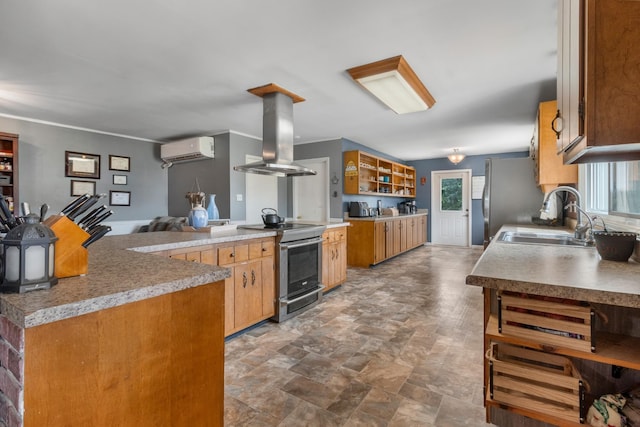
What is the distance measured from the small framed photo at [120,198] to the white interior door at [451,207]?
685 cm

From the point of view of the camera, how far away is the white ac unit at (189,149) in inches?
197

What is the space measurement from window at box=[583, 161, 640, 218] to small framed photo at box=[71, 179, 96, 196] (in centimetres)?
630

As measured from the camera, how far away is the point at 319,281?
3.45m

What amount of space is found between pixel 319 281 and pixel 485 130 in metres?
3.67

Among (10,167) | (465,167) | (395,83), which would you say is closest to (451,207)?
(465,167)

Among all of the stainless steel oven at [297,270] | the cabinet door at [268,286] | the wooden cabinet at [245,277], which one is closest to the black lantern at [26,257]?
the wooden cabinet at [245,277]

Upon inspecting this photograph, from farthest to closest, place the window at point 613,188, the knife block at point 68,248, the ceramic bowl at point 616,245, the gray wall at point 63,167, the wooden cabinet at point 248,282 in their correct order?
1. the gray wall at point 63,167
2. the wooden cabinet at point 248,282
3. the window at point 613,188
4. the ceramic bowl at point 616,245
5. the knife block at point 68,248

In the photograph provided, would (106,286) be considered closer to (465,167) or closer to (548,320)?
(548,320)

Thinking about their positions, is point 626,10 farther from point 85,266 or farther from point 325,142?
point 325,142

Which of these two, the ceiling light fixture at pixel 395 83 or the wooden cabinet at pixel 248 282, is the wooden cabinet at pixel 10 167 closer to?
the wooden cabinet at pixel 248 282

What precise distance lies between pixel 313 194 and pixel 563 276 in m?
4.83

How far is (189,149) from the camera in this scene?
16.7ft

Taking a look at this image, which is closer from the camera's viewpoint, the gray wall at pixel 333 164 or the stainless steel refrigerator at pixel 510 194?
the stainless steel refrigerator at pixel 510 194

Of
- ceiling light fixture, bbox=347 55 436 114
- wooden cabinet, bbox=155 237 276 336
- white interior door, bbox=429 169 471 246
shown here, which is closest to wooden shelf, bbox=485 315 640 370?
wooden cabinet, bbox=155 237 276 336
